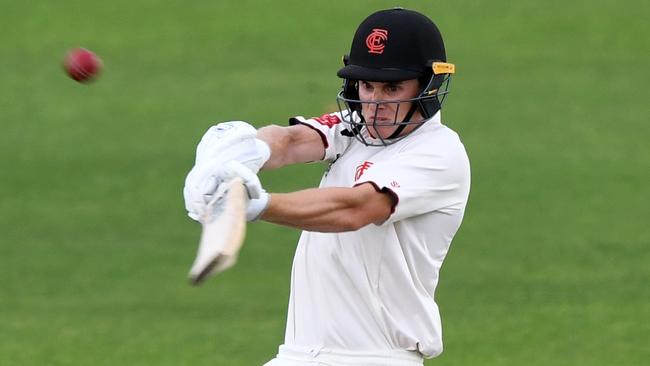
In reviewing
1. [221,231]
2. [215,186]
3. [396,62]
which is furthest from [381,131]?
[221,231]

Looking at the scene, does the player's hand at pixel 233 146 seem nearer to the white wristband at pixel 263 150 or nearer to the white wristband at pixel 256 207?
the white wristband at pixel 263 150

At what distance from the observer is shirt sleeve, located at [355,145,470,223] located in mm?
6328

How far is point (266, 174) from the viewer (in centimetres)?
1712

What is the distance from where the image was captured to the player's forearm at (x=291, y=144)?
6.83m

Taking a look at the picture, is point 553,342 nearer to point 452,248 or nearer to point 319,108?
point 452,248

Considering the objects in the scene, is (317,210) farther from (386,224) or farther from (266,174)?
(266,174)

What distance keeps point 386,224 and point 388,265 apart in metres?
0.20

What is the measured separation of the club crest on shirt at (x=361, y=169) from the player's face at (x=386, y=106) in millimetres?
130

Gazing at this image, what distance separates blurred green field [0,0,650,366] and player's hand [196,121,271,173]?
18.5 ft

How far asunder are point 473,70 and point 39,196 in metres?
7.31

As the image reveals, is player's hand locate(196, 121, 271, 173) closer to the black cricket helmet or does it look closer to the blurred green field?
the black cricket helmet

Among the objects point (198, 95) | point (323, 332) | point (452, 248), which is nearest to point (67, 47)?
point (198, 95)

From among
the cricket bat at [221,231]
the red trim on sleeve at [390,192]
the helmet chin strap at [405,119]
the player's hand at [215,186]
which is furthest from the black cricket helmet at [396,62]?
the cricket bat at [221,231]

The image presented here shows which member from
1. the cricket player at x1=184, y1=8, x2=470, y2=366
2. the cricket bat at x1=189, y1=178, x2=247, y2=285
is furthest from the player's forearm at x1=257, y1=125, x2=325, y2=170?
the cricket bat at x1=189, y1=178, x2=247, y2=285
